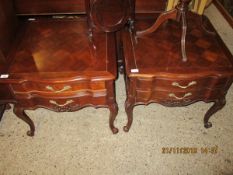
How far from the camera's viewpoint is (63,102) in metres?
1.31

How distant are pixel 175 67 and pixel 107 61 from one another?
396mm

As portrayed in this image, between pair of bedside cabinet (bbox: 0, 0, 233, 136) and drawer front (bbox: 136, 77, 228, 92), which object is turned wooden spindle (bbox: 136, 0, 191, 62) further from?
drawer front (bbox: 136, 77, 228, 92)

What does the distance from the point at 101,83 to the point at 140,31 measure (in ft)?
1.60

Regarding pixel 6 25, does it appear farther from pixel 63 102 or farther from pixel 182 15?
pixel 182 15

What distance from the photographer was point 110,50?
1320mm

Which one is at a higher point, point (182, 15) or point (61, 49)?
point (182, 15)

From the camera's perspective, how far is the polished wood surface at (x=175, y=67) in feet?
4.00

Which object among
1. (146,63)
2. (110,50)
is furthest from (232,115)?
(110,50)

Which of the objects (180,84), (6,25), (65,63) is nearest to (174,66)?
(180,84)

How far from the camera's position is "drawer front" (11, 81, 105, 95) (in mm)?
1188

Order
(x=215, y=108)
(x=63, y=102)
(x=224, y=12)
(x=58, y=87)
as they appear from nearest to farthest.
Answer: (x=58, y=87) < (x=63, y=102) < (x=215, y=108) < (x=224, y=12)

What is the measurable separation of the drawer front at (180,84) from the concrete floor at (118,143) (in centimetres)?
50

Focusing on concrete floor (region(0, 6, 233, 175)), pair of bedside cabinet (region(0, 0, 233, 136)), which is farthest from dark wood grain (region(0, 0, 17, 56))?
concrete floor (region(0, 6, 233, 175))

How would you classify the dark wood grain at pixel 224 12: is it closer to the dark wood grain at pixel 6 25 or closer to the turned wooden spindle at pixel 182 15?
the turned wooden spindle at pixel 182 15
